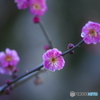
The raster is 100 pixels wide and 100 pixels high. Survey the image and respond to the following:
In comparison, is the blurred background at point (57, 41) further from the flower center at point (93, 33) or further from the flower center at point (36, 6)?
the flower center at point (93, 33)

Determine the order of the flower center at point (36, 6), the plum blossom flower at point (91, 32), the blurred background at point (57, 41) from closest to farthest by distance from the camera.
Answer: the plum blossom flower at point (91, 32) → the flower center at point (36, 6) → the blurred background at point (57, 41)

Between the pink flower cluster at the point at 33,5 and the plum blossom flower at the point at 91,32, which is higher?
the pink flower cluster at the point at 33,5

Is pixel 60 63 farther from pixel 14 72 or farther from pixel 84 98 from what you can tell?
pixel 84 98

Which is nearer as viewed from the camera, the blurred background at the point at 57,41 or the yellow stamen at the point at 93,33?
the yellow stamen at the point at 93,33

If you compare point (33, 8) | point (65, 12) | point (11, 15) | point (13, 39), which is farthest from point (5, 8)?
point (33, 8)

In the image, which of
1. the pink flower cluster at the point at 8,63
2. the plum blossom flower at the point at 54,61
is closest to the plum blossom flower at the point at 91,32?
the plum blossom flower at the point at 54,61

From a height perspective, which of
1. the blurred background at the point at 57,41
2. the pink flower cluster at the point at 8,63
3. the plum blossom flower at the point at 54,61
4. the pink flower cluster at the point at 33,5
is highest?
the blurred background at the point at 57,41

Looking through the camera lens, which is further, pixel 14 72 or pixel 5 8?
pixel 5 8
